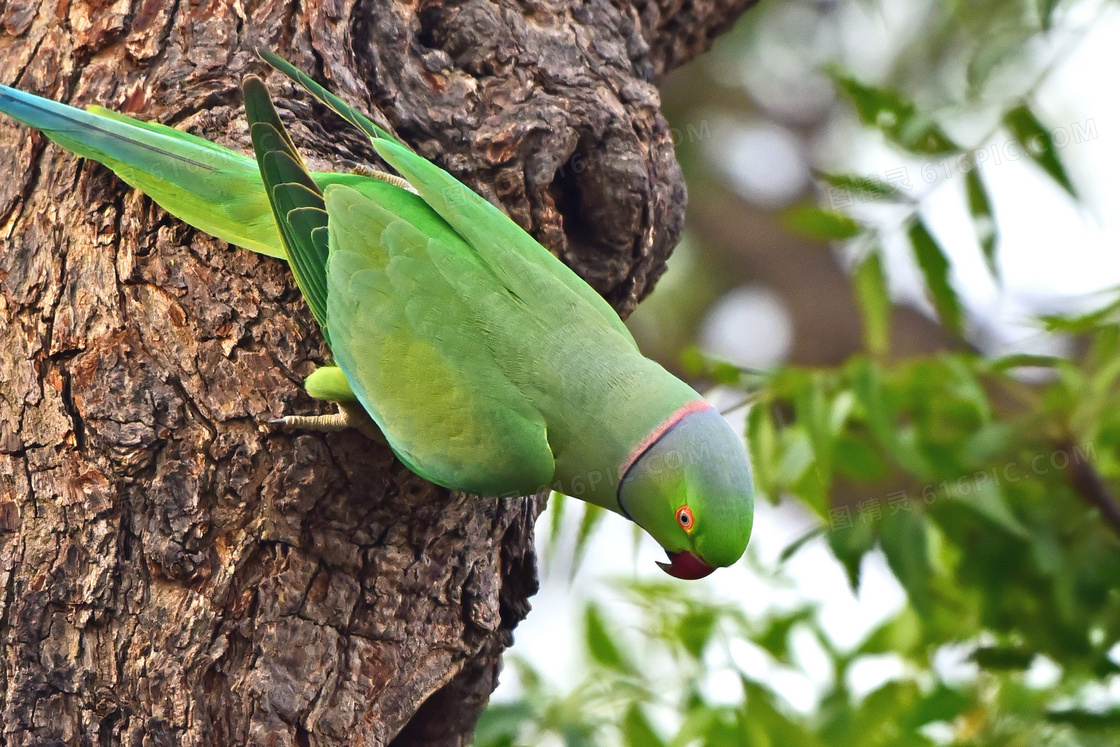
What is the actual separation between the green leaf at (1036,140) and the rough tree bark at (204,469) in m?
1.32

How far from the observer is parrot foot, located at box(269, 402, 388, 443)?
2.26 m

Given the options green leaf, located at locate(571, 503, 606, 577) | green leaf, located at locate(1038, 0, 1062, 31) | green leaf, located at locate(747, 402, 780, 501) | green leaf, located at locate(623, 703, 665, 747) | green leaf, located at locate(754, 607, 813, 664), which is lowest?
green leaf, located at locate(623, 703, 665, 747)

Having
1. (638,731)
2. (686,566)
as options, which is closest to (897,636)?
(638,731)

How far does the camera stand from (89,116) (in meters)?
2.38

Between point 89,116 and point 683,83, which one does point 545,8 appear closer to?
point 89,116

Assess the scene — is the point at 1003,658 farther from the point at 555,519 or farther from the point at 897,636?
the point at 555,519

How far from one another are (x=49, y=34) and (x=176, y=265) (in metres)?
0.76

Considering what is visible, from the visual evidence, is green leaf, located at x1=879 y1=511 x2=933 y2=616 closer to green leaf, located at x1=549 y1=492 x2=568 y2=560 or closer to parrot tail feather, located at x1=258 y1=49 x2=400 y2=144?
green leaf, located at x1=549 y1=492 x2=568 y2=560

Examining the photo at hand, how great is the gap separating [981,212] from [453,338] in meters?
1.69

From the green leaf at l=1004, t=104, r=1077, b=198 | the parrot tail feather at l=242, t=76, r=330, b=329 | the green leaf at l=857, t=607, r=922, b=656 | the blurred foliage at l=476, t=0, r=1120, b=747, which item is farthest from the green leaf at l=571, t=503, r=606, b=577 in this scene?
the green leaf at l=1004, t=104, r=1077, b=198

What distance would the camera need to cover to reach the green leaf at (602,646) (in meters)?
3.28

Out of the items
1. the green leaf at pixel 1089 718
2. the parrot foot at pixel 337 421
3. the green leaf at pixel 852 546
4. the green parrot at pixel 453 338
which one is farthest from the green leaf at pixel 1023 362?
the parrot foot at pixel 337 421

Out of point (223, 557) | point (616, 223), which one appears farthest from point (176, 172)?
point (616, 223)

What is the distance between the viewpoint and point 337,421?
2293mm
